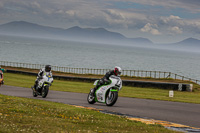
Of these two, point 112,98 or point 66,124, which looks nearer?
point 66,124

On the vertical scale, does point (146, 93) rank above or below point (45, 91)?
below

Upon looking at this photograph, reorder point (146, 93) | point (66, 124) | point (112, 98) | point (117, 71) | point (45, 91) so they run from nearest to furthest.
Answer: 1. point (66, 124)
2. point (117, 71)
3. point (112, 98)
4. point (45, 91)
5. point (146, 93)

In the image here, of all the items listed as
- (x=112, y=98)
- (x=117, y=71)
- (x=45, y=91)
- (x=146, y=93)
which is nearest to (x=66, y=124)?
(x=117, y=71)

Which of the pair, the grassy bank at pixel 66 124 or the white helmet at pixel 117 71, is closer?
the grassy bank at pixel 66 124

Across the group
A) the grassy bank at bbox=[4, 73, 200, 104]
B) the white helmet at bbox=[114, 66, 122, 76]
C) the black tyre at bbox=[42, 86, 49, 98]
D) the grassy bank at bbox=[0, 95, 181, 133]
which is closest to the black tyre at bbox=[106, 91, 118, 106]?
the white helmet at bbox=[114, 66, 122, 76]

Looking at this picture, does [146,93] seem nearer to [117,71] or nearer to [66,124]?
[117,71]

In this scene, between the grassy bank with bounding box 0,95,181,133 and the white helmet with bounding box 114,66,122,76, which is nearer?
the grassy bank with bounding box 0,95,181,133

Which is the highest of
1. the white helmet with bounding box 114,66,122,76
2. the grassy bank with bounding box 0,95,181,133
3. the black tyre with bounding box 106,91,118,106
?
the white helmet with bounding box 114,66,122,76

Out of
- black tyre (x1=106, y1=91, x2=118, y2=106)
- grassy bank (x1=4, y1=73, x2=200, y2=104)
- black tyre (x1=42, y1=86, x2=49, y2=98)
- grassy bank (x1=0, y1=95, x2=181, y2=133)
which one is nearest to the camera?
grassy bank (x1=0, y1=95, x2=181, y2=133)

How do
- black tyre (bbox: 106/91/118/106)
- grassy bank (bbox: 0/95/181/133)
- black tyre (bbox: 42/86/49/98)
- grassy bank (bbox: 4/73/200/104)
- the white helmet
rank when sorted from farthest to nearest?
grassy bank (bbox: 4/73/200/104) < black tyre (bbox: 42/86/49/98) < black tyre (bbox: 106/91/118/106) < the white helmet < grassy bank (bbox: 0/95/181/133)

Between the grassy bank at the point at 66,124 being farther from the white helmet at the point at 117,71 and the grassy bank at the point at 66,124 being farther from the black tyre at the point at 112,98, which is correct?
the white helmet at the point at 117,71

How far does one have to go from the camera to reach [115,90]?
15102mm

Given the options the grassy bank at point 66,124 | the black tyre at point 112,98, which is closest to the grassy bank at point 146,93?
the black tyre at point 112,98

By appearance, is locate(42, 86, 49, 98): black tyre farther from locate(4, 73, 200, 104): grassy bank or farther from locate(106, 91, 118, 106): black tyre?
locate(4, 73, 200, 104): grassy bank
